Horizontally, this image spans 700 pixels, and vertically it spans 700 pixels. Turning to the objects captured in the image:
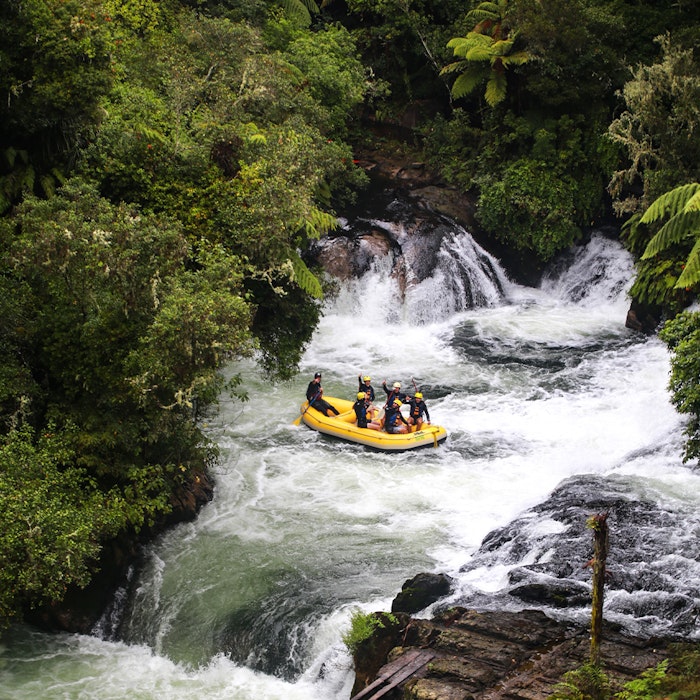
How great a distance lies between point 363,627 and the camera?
1094 centimetres

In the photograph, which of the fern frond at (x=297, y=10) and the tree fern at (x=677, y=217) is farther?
the fern frond at (x=297, y=10)

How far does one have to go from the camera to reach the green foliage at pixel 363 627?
35.7 ft

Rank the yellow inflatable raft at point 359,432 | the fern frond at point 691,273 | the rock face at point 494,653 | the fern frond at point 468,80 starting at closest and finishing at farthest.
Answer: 1. the rock face at point 494,653
2. the fern frond at point 691,273
3. the yellow inflatable raft at point 359,432
4. the fern frond at point 468,80

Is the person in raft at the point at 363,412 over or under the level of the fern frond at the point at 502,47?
under

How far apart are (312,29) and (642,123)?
37.5 feet

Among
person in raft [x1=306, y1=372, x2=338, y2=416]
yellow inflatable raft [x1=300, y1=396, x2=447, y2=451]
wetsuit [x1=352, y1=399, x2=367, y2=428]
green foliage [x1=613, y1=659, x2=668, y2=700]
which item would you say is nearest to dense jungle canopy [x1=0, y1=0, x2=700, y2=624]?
person in raft [x1=306, y1=372, x2=338, y2=416]

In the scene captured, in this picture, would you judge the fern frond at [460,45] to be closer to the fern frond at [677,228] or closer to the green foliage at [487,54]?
the green foliage at [487,54]

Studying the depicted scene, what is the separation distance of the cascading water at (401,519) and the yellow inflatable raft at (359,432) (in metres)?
0.19

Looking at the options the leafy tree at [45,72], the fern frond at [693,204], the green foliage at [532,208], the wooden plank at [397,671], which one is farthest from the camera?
the green foliage at [532,208]

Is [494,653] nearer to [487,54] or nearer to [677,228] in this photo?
[677,228]

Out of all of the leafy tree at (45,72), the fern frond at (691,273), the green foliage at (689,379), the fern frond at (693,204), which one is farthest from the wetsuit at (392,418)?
the leafy tree at (45,72)

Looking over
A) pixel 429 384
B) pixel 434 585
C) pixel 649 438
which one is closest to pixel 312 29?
pixel 429 384

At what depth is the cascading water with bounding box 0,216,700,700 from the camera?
37.0 ft

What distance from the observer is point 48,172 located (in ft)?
46.7
